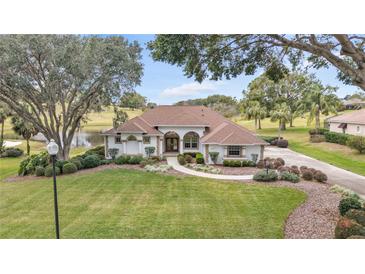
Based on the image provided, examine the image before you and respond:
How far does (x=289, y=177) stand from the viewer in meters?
6.88

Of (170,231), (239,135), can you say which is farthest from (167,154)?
(170,231)

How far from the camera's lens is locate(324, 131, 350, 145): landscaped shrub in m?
8.58

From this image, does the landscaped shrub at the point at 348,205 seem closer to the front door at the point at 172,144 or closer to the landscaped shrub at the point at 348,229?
the landscaped shrub at the point at 348,229

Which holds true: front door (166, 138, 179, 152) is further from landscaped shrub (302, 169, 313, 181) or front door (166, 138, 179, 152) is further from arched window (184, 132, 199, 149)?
landscaped shrub (302, 169, 313, 181)

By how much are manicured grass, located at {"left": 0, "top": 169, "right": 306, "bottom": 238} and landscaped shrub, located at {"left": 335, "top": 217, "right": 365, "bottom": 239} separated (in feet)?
3.21

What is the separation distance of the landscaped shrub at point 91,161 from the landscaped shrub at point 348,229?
7.81 metres

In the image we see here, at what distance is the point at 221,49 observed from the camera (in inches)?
193

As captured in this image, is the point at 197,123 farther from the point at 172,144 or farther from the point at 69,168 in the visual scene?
the point at 69,168

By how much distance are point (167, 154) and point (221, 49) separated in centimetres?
613

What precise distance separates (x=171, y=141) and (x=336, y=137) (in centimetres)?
730

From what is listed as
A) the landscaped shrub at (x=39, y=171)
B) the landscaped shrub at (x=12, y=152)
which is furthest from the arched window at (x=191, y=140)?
the landscaped shrub at (x=12, y=152)

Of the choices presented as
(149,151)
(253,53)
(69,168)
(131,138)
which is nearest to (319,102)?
(253,53)
